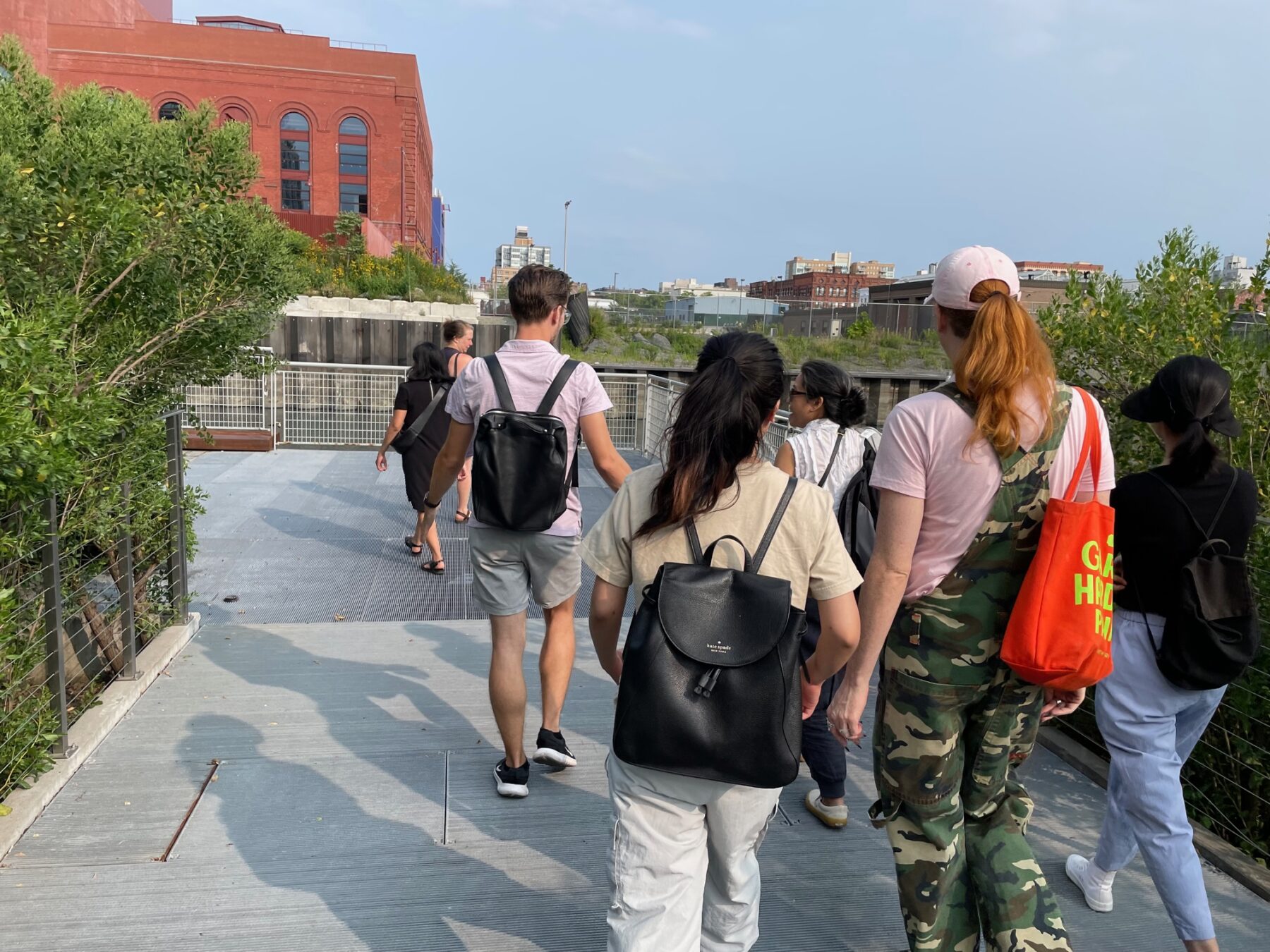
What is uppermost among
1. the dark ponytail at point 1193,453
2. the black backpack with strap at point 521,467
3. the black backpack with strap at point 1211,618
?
the dark ponytail at point 1193,453

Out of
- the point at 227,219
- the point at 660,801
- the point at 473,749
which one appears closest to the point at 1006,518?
the point at 660,801

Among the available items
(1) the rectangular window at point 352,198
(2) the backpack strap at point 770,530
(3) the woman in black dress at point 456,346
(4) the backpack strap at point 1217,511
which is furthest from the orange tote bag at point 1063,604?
(1) the rectangular window at point 352,198

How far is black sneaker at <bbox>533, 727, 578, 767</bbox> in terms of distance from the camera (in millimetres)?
3916

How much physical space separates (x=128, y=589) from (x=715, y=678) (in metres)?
3.65

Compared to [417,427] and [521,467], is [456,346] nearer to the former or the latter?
[417,427]

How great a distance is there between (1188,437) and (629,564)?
63.1 inches

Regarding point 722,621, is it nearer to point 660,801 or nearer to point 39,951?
point 660,801

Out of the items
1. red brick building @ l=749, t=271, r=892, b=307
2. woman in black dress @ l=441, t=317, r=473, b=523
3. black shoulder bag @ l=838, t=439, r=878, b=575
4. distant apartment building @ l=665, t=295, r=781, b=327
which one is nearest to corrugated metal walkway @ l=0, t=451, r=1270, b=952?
black shoulder bag @ l=838, t=439, r=878, b=575

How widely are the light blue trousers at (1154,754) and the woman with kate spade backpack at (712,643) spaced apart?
1049mm

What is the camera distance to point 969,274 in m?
2.38

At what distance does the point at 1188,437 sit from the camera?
8.61 feet

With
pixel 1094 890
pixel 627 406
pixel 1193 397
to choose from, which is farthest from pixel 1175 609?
pixel 627 406

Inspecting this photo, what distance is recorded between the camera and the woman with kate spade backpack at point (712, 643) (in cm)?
204

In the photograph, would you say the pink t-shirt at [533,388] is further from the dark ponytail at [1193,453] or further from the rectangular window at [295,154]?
the rectangular window at [295,154]
